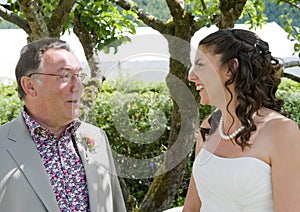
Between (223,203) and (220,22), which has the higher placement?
(220,22)

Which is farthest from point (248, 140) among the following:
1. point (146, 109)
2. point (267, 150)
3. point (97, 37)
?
point (146, 109)

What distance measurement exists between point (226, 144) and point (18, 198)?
2.96ft

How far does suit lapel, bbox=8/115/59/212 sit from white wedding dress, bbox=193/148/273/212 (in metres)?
0.65

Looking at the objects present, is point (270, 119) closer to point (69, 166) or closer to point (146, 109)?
point (69, 166)

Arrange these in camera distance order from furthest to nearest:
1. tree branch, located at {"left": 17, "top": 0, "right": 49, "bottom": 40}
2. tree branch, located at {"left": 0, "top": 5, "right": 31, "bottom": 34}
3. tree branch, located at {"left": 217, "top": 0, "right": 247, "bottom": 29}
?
tree branch, located at {"left": 217, "top": 0, "right": 247, "bottom": 29} < tree branch, located at {"left": 0, "top": 5, "right": 31, "bottom": 34} < tree branch, located at {"left": 17, "top": 0, "right": 49, "bottom": 40}

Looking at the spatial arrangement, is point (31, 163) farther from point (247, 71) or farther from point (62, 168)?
point (247, 71)

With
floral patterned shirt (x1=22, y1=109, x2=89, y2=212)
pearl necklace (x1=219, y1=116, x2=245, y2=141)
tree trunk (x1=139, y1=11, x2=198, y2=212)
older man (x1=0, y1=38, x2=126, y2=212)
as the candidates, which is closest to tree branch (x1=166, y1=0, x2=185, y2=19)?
tree trunk (x1=139, y1=11, x2=198, y2=212)

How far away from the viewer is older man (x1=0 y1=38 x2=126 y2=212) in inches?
96.8

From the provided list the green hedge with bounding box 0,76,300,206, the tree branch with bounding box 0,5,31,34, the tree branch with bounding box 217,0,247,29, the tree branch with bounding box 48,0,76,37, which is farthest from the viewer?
the green hedge with bounding box 0,76,300,206

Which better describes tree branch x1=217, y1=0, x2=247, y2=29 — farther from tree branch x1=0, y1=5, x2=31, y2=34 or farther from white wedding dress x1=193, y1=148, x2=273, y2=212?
white wedding dress x1=193, y1=148, x2=273, y2=212

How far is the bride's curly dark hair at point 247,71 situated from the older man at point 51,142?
601 millimetres

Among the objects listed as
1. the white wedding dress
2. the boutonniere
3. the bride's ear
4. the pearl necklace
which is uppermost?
the bride's ear

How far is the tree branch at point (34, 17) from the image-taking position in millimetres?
3561

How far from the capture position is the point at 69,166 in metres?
2.56
